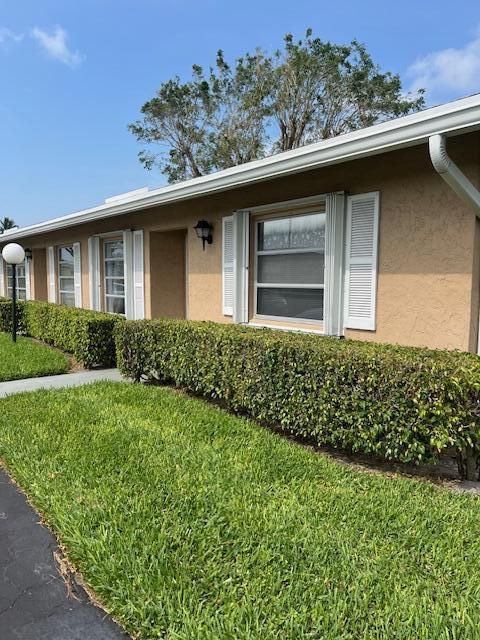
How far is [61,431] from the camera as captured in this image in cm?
397

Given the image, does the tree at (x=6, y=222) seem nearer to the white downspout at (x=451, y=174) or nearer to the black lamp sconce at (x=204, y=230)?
the black lamp sconce at (x=204, y=230)

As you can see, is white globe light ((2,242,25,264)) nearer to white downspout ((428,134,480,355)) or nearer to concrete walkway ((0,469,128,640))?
concrete walkway ((0,469,128,640))

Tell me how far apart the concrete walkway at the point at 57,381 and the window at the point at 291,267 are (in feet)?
8.10

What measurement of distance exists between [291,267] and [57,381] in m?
3.57

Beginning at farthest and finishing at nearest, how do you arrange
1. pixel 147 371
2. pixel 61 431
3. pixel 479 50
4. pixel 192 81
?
pixel 192 81 → pixel 479 50 → pixel 147 371 → pixel 61 431

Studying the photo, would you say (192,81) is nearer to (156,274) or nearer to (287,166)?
(156,274)

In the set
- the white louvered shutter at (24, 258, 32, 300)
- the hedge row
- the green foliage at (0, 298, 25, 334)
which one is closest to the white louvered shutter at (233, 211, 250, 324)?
the hedge row

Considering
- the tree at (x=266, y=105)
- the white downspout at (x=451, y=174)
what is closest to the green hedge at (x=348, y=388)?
the white downspout at (x=451, y=174)

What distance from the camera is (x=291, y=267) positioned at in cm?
593

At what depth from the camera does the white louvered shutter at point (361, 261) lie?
484cm

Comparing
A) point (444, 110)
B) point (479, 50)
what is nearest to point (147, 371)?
point (444, 110)

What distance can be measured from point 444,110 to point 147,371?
4.36 meters

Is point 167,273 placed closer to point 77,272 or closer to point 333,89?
point 77,272

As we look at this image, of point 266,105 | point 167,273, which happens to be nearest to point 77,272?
point 167,273
